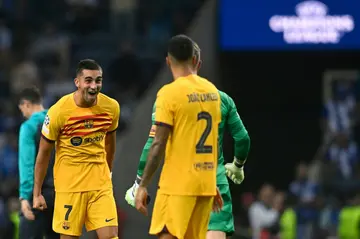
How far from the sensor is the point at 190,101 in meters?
8.97

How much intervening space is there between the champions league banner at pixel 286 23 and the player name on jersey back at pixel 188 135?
10020 mm

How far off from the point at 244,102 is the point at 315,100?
5.21 feet

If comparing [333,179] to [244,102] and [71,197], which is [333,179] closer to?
[244,102]

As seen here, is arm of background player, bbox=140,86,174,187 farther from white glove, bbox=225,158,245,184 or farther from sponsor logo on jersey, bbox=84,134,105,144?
white glove, bbox=225,158,245,184

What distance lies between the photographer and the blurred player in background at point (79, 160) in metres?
10.5

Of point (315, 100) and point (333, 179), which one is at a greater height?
point (315, 100)

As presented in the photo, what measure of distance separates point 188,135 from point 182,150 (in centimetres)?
13

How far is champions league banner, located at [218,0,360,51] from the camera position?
1902 cm

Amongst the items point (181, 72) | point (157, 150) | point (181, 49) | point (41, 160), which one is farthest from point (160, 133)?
point (41, 160)

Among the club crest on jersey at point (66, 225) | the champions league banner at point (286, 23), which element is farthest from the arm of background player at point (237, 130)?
the champions league banner at point (286, 23)

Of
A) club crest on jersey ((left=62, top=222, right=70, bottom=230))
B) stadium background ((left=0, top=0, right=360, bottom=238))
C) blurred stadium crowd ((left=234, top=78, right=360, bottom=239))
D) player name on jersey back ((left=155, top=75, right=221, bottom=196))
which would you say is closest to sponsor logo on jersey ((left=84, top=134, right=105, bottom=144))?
club crest on jersey ((left=62, top=222, right=70, bottom=230))

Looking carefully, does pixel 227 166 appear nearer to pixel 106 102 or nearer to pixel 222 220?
pixel 222 220

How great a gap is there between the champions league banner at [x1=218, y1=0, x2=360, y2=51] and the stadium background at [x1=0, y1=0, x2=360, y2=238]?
0.04 meters

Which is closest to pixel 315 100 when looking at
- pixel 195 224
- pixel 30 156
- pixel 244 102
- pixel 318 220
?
pixel 244 102
